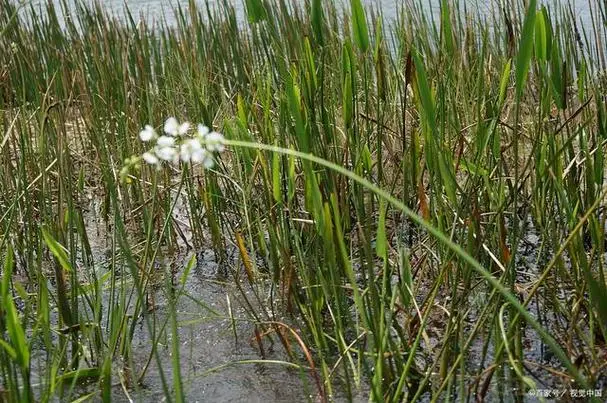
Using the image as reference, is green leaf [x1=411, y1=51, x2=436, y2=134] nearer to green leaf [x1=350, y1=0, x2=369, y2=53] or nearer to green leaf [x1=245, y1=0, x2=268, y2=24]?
green leaf [x1=350, y1=0, x2=369, y2=53]

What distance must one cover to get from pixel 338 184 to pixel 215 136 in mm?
1087

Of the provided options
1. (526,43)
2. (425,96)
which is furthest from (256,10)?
(526,43)

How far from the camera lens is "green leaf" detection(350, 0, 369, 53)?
155 cm

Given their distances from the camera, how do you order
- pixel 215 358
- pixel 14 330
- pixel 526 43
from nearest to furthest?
pixel 14 330 < pixel 526 43 < pixel 215 358

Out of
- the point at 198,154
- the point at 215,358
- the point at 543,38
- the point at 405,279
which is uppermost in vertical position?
the point at 543,38

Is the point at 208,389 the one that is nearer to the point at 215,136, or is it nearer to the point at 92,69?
the point at 215,136

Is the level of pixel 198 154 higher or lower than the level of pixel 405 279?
higher

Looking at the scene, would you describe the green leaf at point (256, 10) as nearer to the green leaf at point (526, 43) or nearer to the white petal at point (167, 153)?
the green leaf at point (526, 43)

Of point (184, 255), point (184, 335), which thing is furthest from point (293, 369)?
point (184, 255)

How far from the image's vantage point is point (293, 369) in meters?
1.60

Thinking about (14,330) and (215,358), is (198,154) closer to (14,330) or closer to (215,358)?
(14,330)

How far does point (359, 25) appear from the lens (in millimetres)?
1582

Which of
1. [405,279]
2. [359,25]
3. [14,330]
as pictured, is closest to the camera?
[14,330]

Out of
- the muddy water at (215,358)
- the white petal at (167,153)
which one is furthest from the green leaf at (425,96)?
the white petal at (167,153)
